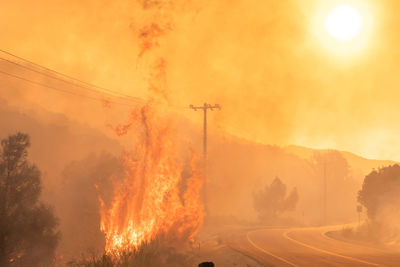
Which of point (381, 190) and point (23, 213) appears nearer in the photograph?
point (381, 190)

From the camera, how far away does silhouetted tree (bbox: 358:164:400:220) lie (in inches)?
1453

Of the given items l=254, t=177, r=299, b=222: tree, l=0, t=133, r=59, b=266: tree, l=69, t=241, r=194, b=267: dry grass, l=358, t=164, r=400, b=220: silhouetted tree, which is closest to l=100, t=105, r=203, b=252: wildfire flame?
l=69, t=241, r=194, b=267: dry grass

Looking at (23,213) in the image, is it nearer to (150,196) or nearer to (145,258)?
(150,196)

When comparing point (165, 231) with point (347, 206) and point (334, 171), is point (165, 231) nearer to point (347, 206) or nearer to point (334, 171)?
point (334, 171)

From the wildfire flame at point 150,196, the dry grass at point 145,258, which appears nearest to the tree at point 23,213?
the wildfire flame at point 150,196

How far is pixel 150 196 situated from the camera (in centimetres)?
2081

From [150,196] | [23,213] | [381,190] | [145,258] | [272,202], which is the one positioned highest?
[150,196]

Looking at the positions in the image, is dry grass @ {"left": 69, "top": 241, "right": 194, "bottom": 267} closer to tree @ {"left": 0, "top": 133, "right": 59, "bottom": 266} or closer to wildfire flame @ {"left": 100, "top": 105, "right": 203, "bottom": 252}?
wildfire flame @ {"left": 100, "top": 105, "right": 203, "bottom": 252}

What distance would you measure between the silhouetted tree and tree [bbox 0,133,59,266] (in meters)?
31.3

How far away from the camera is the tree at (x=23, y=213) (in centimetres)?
3684

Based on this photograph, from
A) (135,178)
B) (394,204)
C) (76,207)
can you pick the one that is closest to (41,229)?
(76,207)

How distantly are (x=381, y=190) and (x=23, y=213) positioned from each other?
34.1 meters

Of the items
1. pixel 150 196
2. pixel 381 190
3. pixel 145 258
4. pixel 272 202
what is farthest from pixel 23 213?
pixel 272 202

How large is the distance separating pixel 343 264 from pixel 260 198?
59142mm
